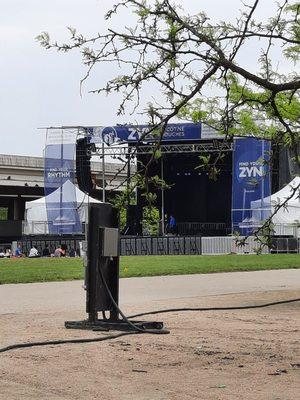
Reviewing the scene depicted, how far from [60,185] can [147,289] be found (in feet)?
119

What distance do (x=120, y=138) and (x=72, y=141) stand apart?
2865mm

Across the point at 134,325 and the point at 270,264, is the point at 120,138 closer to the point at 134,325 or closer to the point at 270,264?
the point at 270,264

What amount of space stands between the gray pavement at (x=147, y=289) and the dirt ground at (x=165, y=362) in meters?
2.58

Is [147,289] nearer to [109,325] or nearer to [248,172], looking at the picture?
[109,325]

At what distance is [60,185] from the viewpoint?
54781mm

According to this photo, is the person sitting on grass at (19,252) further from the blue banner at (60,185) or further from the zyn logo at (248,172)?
the zyn logo at (248,172)

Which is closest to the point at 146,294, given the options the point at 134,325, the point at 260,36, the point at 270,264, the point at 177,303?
the point at 177,303

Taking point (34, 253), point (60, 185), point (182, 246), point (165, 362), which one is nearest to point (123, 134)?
point (60, 185)

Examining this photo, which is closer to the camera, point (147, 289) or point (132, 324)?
point (132, 324)

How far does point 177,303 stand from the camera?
1538cm

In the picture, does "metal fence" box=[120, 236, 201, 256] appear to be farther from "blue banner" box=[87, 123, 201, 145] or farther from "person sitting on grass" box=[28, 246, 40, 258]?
"blue banner" box=[87, 123, 201, 145]

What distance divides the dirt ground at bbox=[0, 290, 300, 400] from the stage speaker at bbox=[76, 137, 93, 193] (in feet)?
147

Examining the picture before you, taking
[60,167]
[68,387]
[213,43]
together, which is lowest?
[68,387]

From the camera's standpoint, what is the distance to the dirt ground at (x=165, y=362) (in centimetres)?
722
